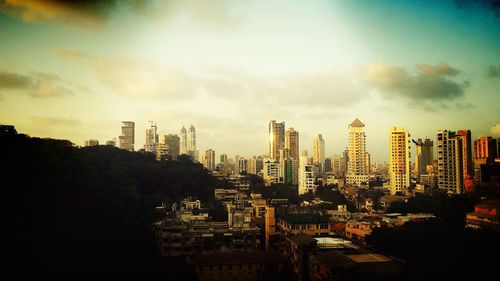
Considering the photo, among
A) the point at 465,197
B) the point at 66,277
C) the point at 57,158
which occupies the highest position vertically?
the point at 57,158

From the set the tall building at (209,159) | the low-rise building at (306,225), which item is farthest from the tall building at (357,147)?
the low-rise building at (306,225)

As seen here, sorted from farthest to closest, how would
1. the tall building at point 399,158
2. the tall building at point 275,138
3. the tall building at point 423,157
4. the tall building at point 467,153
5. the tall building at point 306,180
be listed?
the tall building at point 275,138 → the tall building at point 423,157 → the tall building at point 399,158 → the tall building at point 306,180 → the tall building at point 467,153

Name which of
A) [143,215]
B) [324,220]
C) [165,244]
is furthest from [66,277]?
[324,220]

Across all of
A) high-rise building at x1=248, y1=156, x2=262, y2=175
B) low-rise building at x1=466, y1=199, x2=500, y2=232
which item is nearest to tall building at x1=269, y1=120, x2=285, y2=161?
high-rise building at x1=248, y1=156, x2=262, y2=175

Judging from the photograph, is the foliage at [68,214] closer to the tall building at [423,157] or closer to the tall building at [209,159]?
the tall building at [423,157]

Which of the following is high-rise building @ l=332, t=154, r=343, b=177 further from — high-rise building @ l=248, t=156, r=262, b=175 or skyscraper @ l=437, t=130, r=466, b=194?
skyscraper @ l=437, t=130, r=466, b=194

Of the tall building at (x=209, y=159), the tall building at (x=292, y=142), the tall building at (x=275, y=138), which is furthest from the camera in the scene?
the tall building at (x=209, y=159)

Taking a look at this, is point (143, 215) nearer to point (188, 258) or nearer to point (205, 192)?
point (188, 258)
